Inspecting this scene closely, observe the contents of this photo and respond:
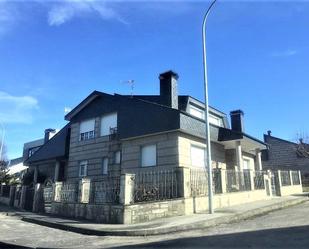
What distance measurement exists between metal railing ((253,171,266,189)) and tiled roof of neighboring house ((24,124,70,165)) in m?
14.7

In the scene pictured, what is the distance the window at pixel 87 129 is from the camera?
26.8 metres

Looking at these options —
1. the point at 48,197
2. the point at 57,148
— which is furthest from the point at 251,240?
the point at 57,148

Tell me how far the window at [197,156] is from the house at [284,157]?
19.1 meters

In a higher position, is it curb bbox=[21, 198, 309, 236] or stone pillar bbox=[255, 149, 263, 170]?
stone pillar bbox=[255, 149, 263, 170]

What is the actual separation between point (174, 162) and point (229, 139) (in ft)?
14.8

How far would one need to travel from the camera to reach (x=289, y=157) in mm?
40188

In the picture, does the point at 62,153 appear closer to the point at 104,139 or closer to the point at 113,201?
the point at 104,139

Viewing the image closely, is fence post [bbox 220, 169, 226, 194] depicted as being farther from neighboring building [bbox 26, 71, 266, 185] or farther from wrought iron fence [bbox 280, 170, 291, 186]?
wrought iron fence [bbox 280, 170, 291, 186]

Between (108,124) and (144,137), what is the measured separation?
15.4ft

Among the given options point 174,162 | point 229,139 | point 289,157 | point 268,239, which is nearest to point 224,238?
point 268,239

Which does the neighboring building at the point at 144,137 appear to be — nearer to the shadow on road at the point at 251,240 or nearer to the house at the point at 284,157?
the shadow on road at the point at 251,240

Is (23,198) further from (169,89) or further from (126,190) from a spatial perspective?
(126,190)

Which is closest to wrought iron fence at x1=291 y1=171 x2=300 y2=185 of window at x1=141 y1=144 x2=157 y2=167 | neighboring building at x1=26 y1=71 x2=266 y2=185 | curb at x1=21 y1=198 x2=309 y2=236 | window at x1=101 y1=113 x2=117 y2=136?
neighboring building at x1=26 y1=71 x2=266 y2=185

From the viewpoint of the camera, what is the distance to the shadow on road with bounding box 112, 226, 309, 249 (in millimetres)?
9250
